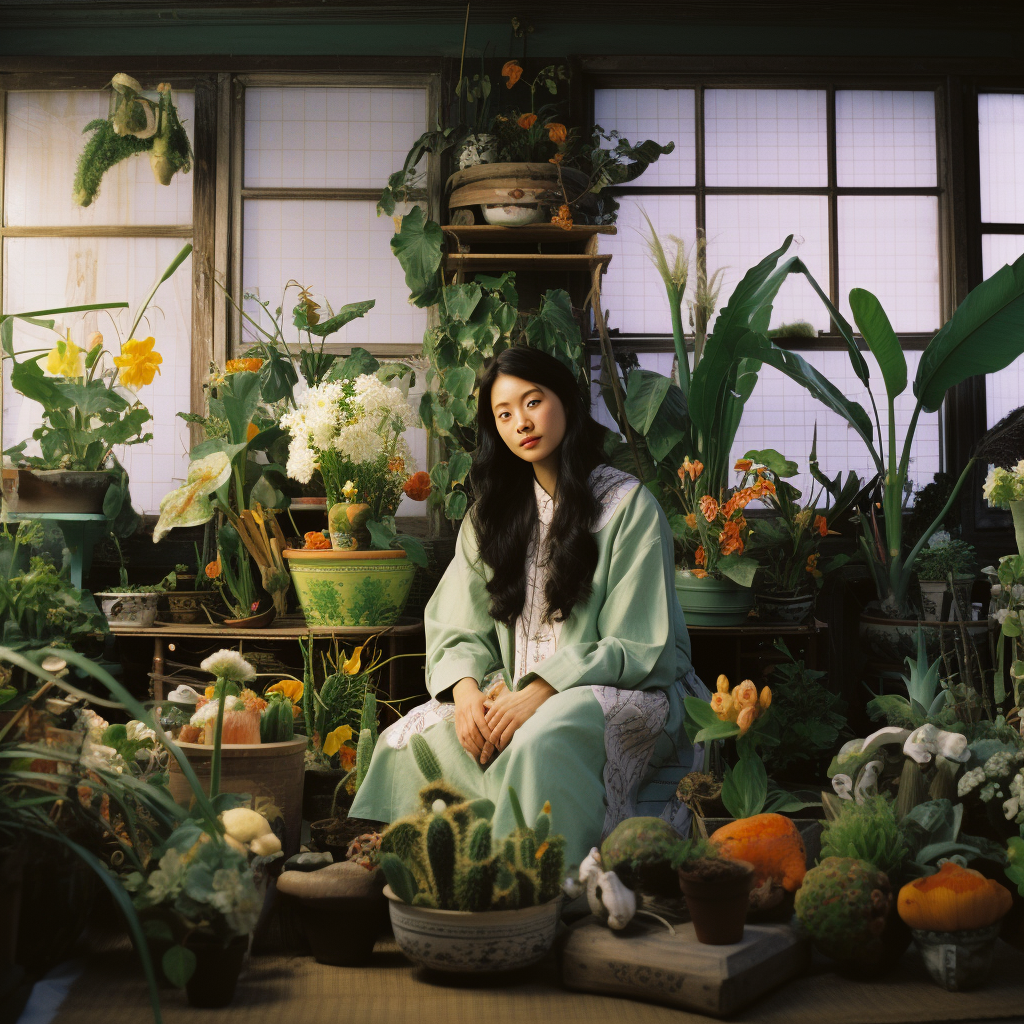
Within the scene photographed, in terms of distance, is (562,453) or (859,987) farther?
(562,453)

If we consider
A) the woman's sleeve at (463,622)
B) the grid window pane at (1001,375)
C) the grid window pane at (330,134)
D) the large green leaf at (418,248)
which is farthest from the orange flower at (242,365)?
the grid window pane at (1001,375)

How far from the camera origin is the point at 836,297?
3662 millimetres

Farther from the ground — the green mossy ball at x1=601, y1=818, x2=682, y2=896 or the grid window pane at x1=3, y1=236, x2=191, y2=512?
the grid window pane at x1=3, y1=236, x2=191, y2=512

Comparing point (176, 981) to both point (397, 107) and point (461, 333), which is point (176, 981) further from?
point (397, 107)

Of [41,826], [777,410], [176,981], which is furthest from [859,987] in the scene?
[777,410]

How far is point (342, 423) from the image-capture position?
9.61 feet

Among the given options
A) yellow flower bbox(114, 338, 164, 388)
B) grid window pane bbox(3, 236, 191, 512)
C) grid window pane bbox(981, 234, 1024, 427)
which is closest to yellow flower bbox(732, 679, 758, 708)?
yellow flower bbox(114, 338, 164, 388)

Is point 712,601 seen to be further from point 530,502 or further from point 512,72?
point 512,72

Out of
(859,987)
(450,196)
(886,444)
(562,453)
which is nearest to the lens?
(859,987)

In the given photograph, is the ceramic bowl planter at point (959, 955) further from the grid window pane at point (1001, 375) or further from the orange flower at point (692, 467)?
the grid window pane at point (1001, 375)

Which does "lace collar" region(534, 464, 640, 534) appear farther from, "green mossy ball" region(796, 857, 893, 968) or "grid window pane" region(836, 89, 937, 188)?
"grid window pane" region(836, 89, 937, 188)

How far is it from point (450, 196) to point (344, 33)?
747 mm

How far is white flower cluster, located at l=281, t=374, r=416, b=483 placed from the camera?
9.53 feet

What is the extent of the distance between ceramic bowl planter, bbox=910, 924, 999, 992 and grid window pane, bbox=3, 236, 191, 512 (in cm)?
294
